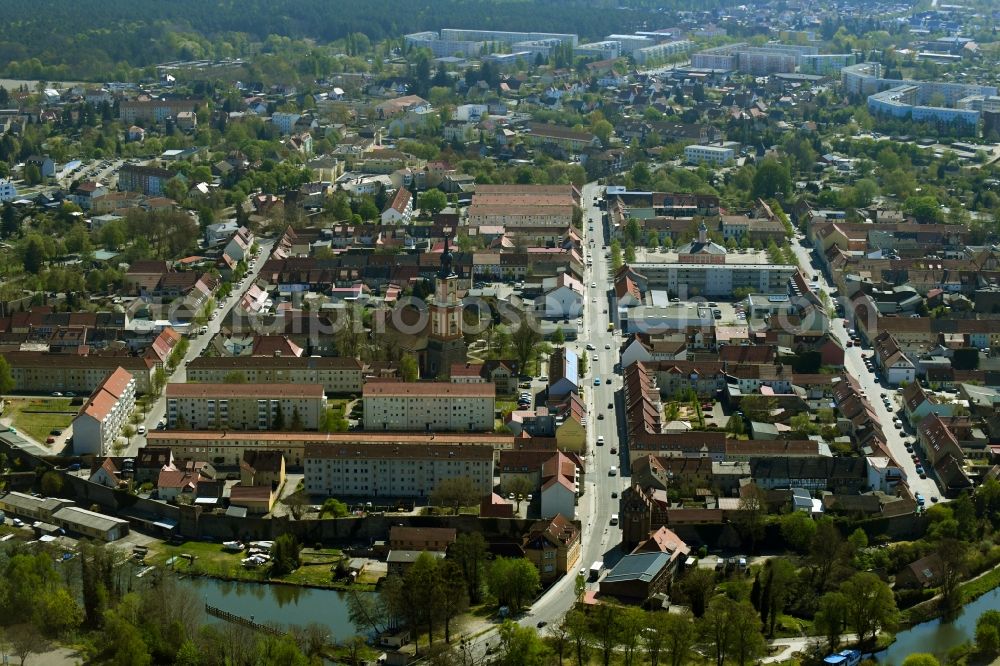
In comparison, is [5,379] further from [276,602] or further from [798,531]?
[798,531]

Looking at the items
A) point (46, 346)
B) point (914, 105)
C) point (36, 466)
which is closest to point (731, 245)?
point (46, 346)

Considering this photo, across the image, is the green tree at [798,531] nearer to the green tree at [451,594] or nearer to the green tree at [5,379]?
the green tree at [451,594]

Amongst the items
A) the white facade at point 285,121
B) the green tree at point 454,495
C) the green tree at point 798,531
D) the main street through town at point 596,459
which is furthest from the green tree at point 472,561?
the white facade at point 285,121

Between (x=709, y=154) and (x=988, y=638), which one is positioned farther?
(x=709, y=154)

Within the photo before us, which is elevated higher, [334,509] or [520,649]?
[520,649]

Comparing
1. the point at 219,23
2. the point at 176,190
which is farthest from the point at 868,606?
the point at 219,23

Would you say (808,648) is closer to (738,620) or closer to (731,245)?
(738,620)
